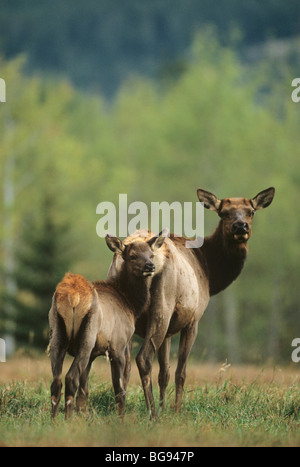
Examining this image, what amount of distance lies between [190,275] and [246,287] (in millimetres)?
20465

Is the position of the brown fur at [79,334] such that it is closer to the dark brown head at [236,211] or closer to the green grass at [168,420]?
the green grass at [168,420]

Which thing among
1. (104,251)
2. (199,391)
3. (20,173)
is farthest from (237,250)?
(104,251)

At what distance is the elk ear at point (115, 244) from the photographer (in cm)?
700

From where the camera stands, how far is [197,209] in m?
26.8

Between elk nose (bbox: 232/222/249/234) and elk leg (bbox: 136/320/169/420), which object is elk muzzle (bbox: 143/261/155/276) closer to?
elk leg (bbox: 136/320/169/420)

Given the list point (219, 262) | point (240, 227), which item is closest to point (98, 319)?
point (240, 227)

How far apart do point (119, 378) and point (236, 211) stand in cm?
241

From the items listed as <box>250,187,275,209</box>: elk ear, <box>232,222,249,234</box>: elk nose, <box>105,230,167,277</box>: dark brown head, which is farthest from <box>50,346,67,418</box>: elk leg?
<box>250,187,275,209</box>: elk ear

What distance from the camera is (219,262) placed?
834 cm

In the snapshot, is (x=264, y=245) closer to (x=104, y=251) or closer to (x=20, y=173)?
(x=104, y=251)

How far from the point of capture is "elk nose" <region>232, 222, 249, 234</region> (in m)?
7.66

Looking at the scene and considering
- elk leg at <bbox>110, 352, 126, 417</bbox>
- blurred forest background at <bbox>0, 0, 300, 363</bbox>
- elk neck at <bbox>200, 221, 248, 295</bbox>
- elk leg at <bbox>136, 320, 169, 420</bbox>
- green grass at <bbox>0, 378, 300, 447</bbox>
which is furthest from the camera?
blurred forest background at <bbox>0, 0, 300, 363</bbox>

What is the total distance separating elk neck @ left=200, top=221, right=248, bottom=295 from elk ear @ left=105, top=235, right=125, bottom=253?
1522mm

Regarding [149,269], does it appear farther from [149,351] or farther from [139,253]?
[149,351]
